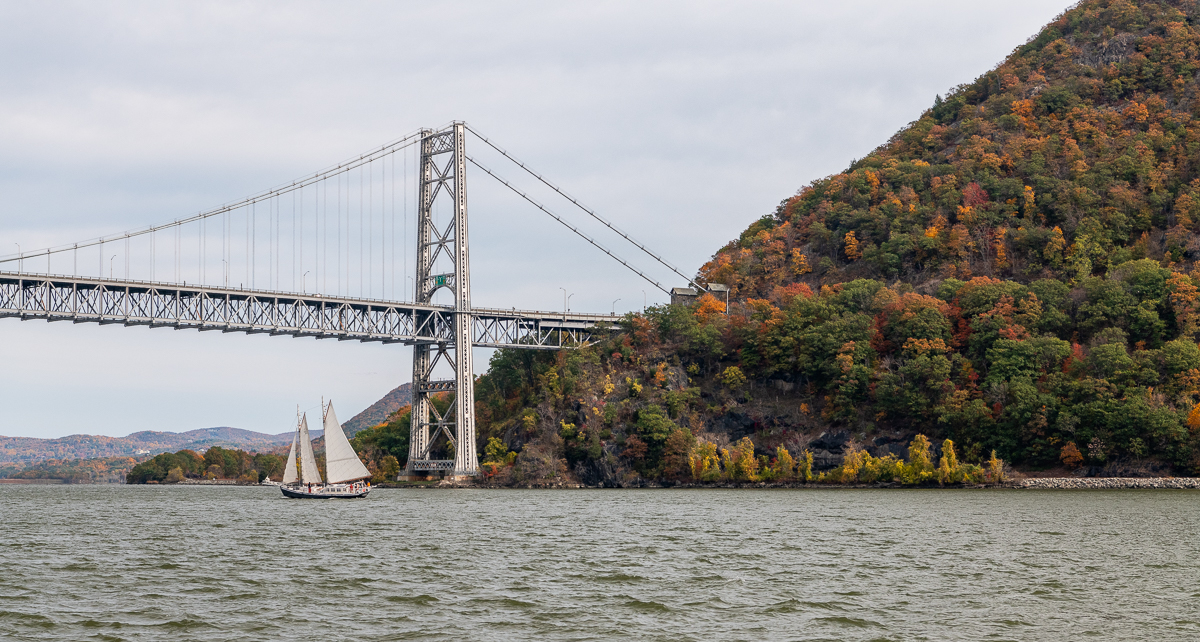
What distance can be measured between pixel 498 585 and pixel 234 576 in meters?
8.37

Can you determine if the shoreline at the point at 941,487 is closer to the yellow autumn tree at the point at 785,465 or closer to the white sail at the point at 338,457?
the yellow autumn tree at the point at 785,465

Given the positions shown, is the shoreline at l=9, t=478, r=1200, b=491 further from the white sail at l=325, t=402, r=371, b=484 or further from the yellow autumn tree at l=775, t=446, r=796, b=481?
the white sail at l=325, t=402, r=371, b=484

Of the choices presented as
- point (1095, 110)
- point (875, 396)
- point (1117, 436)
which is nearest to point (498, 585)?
point (1117, 436)

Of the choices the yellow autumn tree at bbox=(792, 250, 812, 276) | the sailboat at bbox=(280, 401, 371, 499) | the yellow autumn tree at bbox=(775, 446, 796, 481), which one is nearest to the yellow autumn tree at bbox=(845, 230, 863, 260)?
the yellow autumn tree at bbox=(792, 250, 812, 276)

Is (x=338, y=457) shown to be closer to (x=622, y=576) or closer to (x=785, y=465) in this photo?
(x=785, y=465)

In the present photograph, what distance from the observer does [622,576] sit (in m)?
33.0

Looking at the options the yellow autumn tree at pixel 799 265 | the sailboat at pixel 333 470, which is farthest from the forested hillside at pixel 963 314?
the sailboat at pixel 333 470

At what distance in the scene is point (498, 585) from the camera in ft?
103

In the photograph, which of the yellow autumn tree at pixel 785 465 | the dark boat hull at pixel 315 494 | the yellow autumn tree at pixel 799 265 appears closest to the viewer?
the dark boat hull at pixel 315 494

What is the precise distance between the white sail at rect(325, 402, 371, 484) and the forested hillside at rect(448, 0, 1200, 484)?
27936mm

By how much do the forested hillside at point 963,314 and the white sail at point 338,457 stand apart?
27.9 metres

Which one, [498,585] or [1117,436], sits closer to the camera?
[498,585]

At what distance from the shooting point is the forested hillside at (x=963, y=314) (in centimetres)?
8969

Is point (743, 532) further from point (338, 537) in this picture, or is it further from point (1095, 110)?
point (1095, 110)
